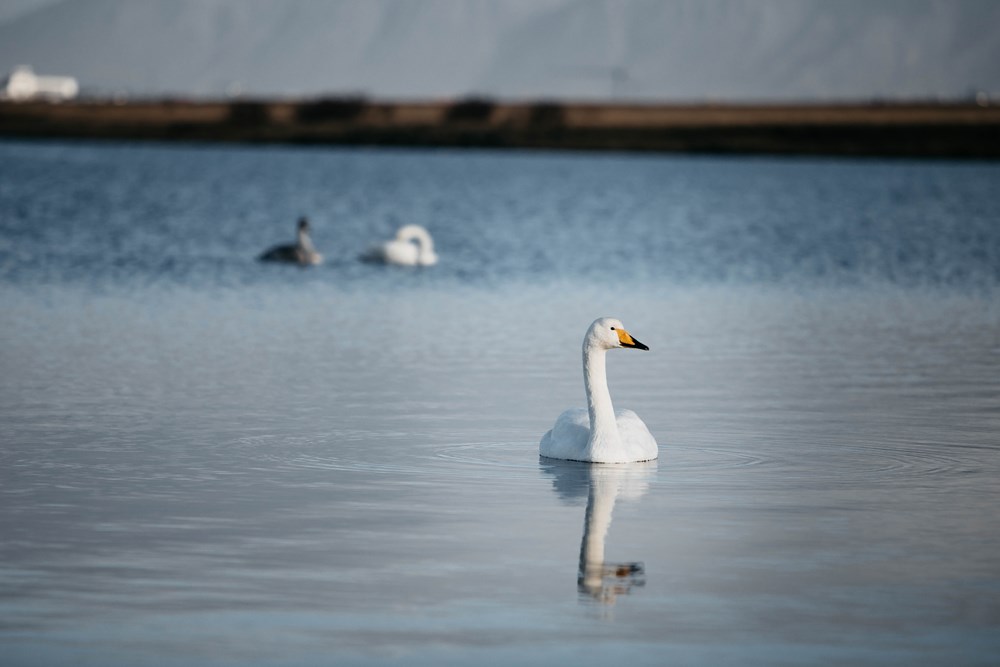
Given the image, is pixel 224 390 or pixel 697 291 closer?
pixel 224 390

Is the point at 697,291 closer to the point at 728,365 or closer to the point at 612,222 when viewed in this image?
the point at 728,365

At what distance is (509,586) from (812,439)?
18.4ft

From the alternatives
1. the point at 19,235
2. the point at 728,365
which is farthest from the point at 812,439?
the point at 19,235

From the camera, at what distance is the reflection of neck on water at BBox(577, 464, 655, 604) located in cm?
940

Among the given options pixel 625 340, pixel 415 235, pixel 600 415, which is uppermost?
pixel 415 235

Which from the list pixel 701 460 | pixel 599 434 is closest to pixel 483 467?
pixel 599 434

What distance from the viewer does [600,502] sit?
11719mm

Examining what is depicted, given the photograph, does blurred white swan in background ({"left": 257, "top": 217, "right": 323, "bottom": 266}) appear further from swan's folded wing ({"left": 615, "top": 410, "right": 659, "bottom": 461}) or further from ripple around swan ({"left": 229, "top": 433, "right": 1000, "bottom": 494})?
swan's folded wing ({"left": 615, "top": 410, "right": 659, "bottom": 461})

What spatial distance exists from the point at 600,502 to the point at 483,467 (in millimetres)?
1375

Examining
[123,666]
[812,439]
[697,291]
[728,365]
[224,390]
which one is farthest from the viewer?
[697,291]

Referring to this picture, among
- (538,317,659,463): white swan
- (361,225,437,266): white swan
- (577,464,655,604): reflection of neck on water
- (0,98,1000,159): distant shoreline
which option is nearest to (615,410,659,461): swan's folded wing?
(538,317,659,463): white swan

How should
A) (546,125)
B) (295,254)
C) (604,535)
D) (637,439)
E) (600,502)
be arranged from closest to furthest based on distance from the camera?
(604,535), (600,502), (637,439), (295,254), (546,125)

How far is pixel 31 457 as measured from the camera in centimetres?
1298

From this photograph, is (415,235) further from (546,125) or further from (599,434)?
(546,125)
